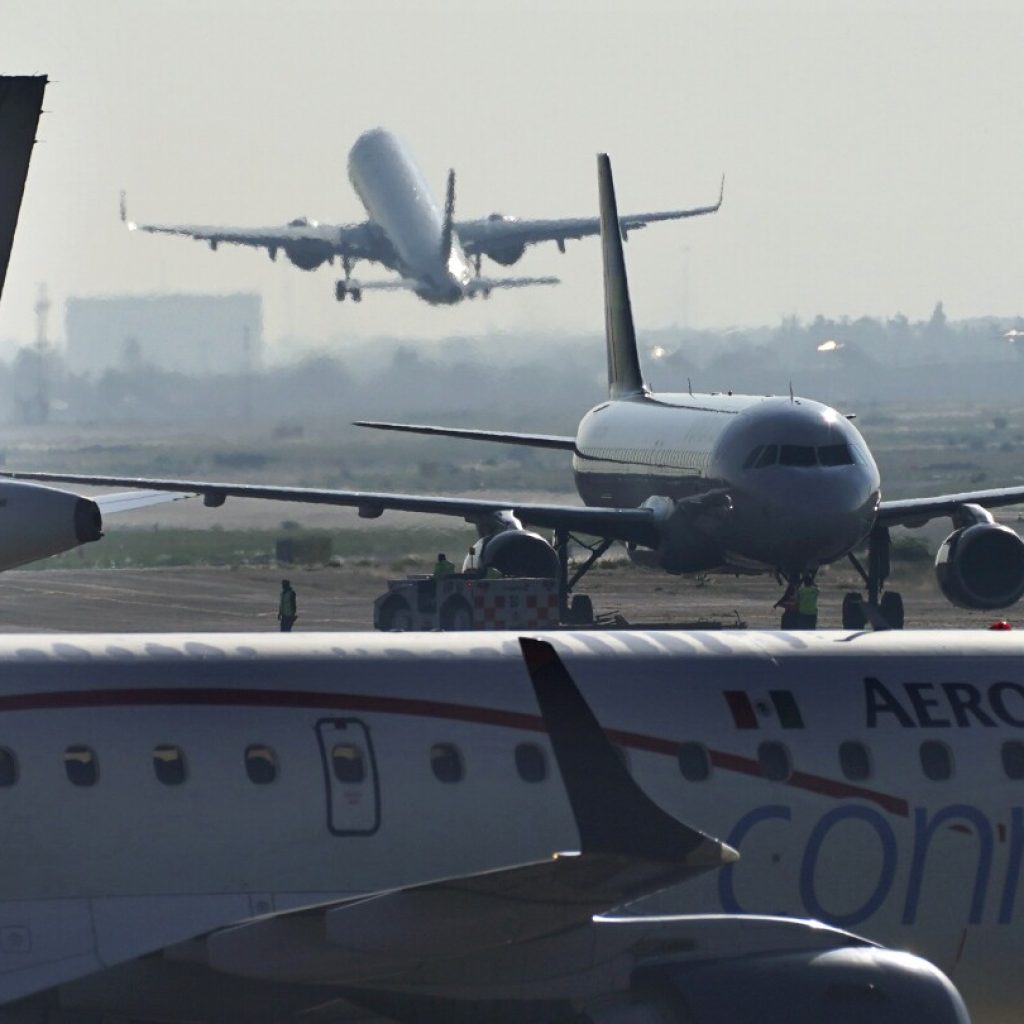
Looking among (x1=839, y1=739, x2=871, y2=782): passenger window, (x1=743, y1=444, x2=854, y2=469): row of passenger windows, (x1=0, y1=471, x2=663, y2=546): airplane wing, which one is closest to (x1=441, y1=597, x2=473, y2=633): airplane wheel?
(x1=0, y1=471, x2=663, y2=546): airplane wing

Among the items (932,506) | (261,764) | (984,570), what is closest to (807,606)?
(984,570)

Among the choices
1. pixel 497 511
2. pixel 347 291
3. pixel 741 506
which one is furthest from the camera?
pixel 347 291

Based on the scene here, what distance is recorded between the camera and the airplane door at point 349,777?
609 inches

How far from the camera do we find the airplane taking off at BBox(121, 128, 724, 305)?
425 ft

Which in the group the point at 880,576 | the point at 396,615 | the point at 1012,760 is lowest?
the point at 396,615

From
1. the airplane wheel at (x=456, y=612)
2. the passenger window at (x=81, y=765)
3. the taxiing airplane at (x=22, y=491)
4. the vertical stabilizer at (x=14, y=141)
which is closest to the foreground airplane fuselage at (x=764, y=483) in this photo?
the airplane wheel at (x=456, y=612)

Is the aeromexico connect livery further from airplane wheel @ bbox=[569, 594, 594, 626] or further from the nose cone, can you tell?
airplane wheel @ bbox=[569, 594, 594, 626]

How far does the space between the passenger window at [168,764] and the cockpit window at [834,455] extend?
29225mm

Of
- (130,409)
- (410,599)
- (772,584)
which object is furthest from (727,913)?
(130,409)

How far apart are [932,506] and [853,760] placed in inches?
1214

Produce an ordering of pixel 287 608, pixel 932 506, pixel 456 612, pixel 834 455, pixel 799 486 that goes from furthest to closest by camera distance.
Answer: pixel 287 608 → pixel 932 506 → pixel 456 612 → pixel 834 455 → pixel 799 486

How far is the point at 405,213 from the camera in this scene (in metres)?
141

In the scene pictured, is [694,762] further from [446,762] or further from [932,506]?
[932,506]

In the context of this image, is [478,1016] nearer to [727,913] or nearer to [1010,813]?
[727,913]
